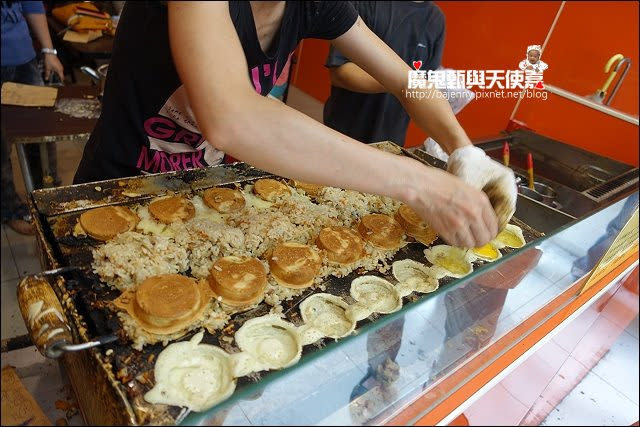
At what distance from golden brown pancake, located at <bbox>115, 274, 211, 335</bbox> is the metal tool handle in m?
0.17

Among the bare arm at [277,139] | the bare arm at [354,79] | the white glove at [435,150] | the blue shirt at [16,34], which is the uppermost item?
the bare arm at [277,139]

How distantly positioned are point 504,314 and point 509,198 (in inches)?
15.4

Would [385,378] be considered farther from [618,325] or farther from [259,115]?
[618,325]

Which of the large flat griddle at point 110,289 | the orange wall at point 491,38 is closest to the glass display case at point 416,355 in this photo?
the large flat griddle at point 110,289

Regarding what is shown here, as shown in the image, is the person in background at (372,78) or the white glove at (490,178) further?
the person in background at (372,78)

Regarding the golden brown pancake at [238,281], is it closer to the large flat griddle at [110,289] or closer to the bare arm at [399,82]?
the large flat griddle at [110,289]

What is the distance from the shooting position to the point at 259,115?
101 cm

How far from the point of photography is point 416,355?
3.99 feet

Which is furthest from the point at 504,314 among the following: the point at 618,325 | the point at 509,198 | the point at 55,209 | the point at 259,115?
the point at 618,325

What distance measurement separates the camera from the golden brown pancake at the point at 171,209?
1.51 meters

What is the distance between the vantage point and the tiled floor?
113cm

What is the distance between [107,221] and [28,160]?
2060mm

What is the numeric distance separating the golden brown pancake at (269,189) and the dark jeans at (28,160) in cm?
206

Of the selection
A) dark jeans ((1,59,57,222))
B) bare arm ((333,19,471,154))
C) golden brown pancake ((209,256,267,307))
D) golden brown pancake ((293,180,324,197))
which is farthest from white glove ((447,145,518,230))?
dark jeans ((1,59,57,222))
